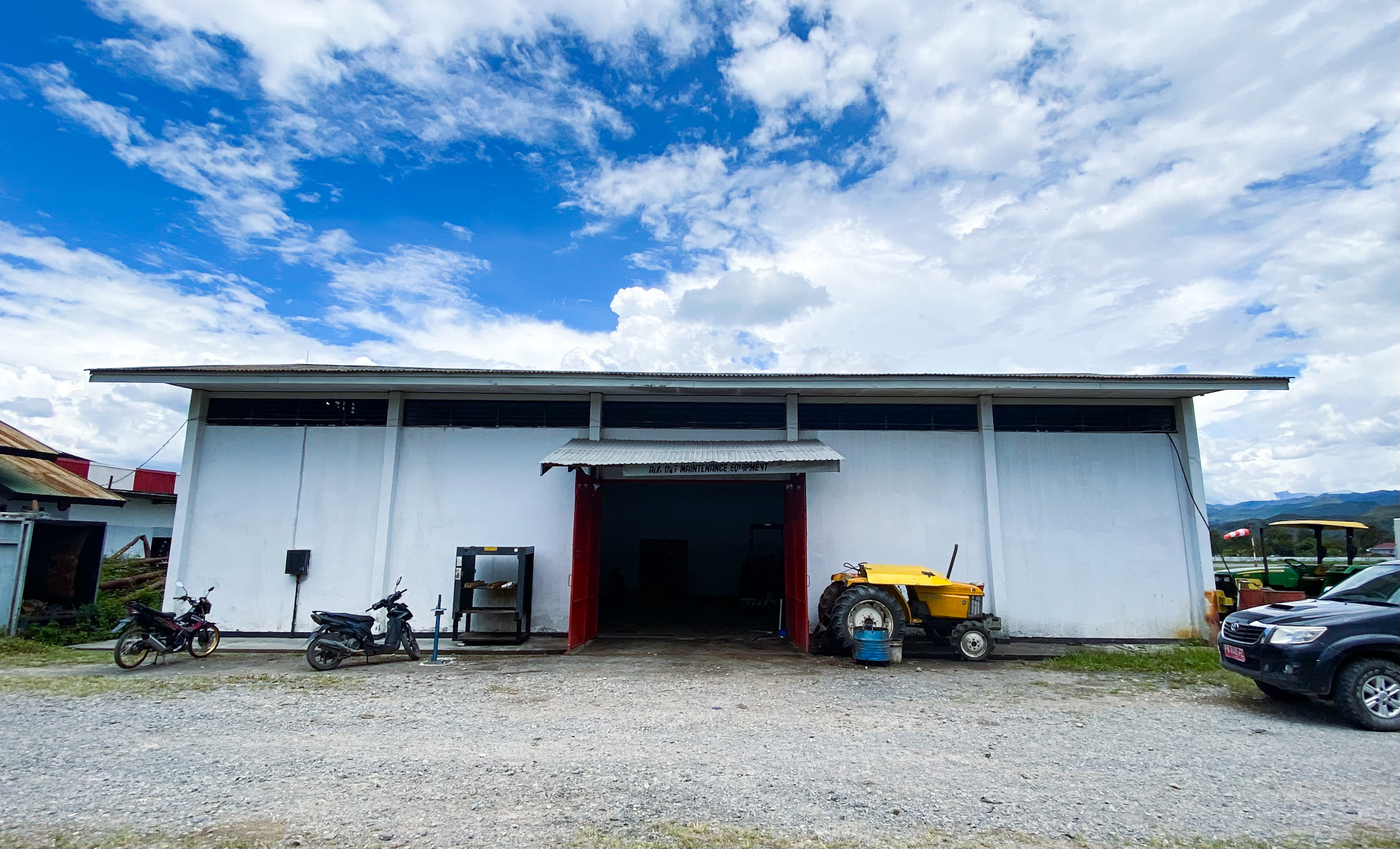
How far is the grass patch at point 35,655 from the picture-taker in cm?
896

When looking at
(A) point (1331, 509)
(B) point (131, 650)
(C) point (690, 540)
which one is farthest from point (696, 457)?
(A) point (1331, 509)

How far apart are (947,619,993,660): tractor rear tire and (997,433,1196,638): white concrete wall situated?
150 centimetres

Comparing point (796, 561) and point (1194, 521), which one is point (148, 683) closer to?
point (796, 561)

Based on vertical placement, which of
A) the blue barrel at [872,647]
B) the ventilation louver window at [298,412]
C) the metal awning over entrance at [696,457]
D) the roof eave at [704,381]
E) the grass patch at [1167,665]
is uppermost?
the roof eave at [704,381]

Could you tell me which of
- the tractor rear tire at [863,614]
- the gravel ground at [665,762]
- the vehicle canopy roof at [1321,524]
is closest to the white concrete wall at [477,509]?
the gravel ground at [665,762]

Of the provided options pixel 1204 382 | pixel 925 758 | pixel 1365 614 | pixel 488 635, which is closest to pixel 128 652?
pixel 488 635

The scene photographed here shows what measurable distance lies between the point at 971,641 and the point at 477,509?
775 cm

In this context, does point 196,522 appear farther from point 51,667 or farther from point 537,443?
point 537,443

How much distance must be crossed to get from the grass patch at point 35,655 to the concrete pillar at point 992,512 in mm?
12728

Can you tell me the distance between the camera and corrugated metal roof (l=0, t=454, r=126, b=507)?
11585 millimetres

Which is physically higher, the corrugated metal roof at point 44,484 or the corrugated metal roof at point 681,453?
the corrugated metal roof at point 681,453

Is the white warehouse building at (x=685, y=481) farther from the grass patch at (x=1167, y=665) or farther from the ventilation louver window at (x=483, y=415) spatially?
the grass patch at (x=1167, y=665)

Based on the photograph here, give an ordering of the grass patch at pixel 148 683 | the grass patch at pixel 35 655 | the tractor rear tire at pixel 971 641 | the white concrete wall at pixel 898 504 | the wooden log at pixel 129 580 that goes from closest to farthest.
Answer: the grass patch at pixel 148 683 < the grass patch at pixel 35 655 < the tractor rear tire at pixel 971 641 < the white concrete wall at pixel 898 504 < the wooden log at pixel 129 580

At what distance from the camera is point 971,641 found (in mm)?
9781
